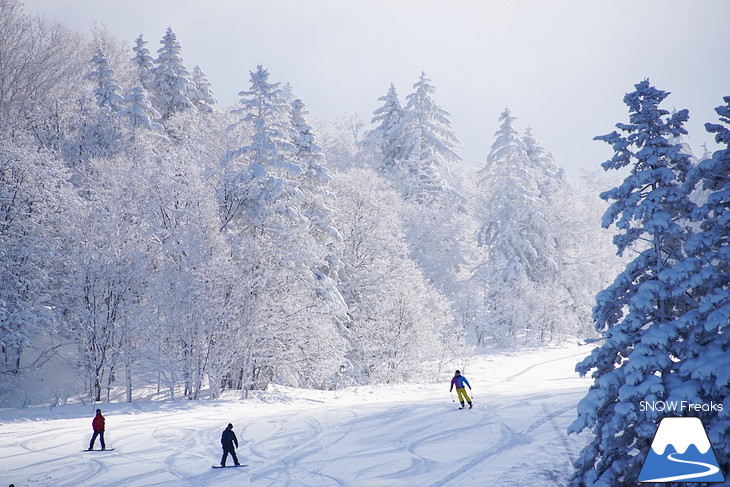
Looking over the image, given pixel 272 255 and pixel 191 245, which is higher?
pixel 191 245

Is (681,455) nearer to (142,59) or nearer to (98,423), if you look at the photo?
(98,423)

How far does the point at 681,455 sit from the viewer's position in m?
9.94

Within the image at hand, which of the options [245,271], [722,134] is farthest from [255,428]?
[722,134]

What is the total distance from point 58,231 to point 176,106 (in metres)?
17.5

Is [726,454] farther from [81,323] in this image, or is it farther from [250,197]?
[81,323]

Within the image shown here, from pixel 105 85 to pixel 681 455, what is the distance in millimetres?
42237

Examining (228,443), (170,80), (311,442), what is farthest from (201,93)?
(228,443)

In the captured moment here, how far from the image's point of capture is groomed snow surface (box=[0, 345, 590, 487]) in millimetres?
13266

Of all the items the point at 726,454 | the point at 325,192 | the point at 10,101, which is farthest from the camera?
the point at 10,101

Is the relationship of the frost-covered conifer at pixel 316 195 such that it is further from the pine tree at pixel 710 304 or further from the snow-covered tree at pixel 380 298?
the pine tree at pixel 710 304

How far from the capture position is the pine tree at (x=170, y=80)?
136 ft

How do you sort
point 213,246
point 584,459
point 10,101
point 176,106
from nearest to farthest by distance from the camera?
point 584,459, point 213,246, point 10,101, point 176,106

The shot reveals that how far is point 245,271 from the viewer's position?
1010 inches

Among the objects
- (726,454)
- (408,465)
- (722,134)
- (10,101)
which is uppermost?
(10,101)
